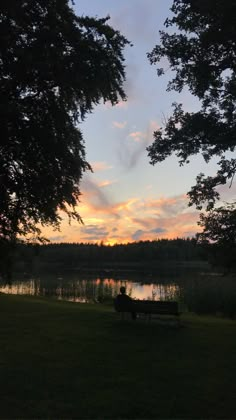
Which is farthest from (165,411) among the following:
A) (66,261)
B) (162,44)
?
(66,261)

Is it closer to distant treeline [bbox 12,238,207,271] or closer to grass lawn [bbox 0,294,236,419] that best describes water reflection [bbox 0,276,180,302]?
grass lawn [bbox 0,294,236,419]

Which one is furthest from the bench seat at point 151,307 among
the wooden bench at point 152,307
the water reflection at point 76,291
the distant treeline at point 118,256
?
the distant treeline at point 118,256

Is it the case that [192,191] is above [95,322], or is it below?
above

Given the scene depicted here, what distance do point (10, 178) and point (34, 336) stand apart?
367cm

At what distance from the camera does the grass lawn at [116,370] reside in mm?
6273

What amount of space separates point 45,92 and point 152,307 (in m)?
6.11

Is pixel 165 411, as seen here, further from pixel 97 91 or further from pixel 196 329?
pixel 97 91

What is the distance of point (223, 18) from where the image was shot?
29.7 feet

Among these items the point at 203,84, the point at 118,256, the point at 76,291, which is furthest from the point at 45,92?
the point at 118,256

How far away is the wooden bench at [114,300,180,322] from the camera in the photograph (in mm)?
12852

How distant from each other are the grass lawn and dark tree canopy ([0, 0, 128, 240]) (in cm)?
308

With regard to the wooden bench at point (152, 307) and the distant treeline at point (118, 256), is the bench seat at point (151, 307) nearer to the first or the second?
the wooden bench at point (152, 307)

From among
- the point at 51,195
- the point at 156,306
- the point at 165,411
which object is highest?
the point at 51,195

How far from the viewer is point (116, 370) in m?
8.13
